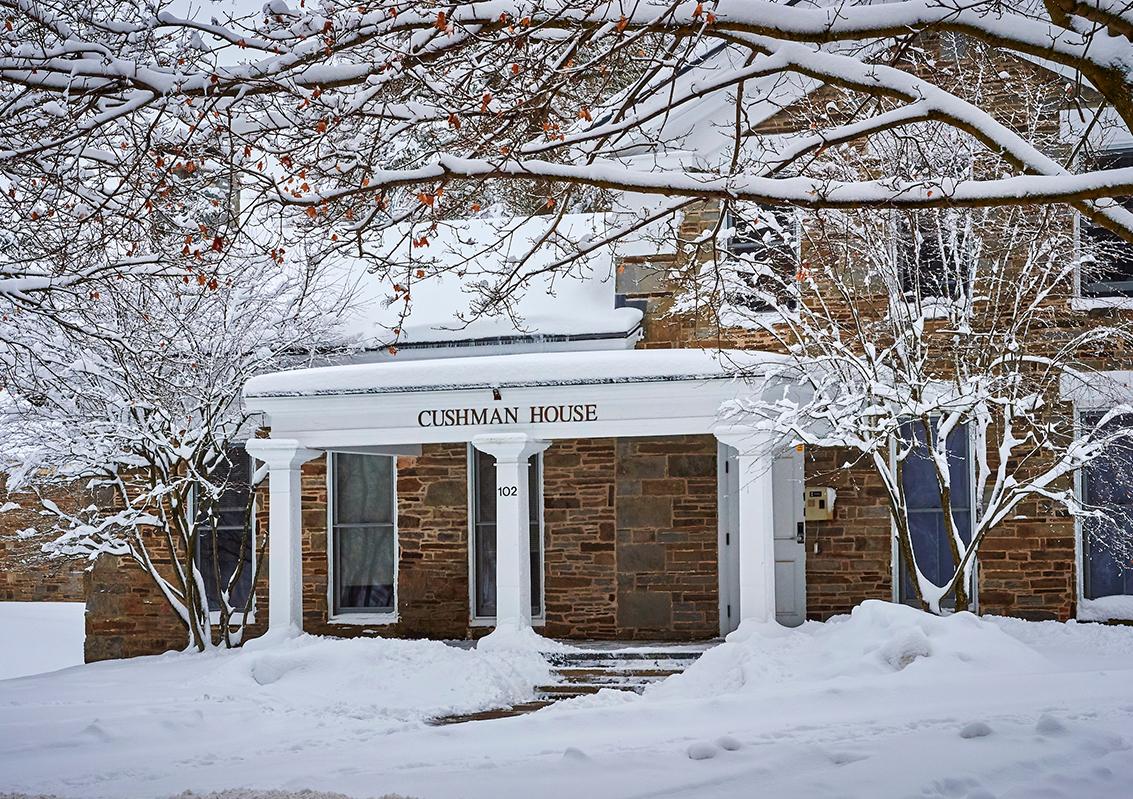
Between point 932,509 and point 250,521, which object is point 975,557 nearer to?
point 932,509

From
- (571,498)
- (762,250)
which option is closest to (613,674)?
(571,498)

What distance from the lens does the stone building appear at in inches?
465

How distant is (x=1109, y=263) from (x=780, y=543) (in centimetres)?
418

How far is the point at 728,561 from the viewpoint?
1380 cm

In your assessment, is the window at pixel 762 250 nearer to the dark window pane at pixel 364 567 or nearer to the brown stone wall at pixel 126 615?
the dark window pane at pixel 364 567

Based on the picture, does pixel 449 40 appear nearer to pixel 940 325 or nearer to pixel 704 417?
pixel 704 417

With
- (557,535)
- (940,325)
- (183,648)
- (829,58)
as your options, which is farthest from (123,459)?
(829,58)

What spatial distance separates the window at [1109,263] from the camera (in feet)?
41.3

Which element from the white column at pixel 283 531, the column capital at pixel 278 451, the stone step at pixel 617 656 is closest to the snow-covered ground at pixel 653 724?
the stone step at pixel 617 656

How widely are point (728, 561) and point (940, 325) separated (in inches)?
127

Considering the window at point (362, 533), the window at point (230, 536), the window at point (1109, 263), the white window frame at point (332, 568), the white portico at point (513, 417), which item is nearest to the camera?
the white portico at point (513, 417)

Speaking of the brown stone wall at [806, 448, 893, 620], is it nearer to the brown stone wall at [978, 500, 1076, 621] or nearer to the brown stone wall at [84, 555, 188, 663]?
→ the brown stone wall at [978, 500, 1076, 621]

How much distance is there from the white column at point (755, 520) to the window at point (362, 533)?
4.96m

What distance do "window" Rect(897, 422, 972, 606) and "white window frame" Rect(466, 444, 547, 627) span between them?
373cm
